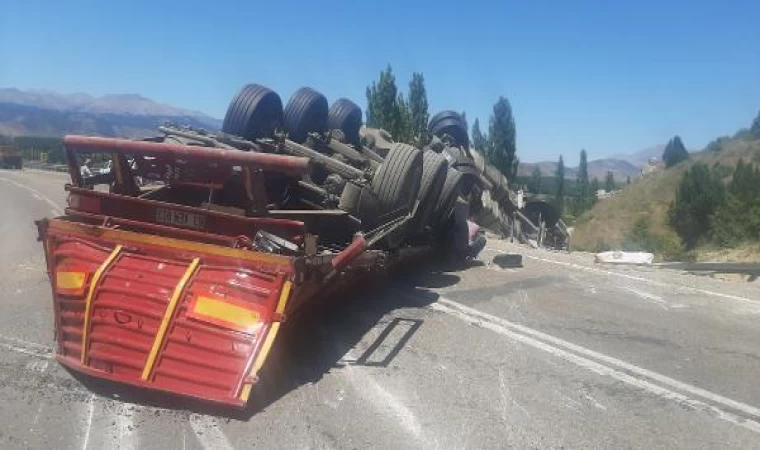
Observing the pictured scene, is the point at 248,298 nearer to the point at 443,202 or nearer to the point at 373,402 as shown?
the point at 373,402

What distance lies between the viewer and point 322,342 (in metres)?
5.55

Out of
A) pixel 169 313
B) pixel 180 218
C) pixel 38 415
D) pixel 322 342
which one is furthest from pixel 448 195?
pixel 38 415

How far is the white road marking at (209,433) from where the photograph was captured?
3582mm

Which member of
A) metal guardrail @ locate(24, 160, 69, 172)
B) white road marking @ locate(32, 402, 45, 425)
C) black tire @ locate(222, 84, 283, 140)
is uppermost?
black tire @ locate(222, 84, 283, 140)

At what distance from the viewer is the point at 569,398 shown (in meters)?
4.49

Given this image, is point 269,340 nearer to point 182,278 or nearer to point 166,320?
point 166,320

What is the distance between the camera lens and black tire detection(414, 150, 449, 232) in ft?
25.5

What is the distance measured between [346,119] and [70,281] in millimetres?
5852

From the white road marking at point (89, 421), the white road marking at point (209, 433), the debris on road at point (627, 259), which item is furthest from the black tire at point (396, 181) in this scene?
the debris on road at point (627, 259)

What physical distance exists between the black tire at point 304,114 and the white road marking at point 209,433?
566 cm

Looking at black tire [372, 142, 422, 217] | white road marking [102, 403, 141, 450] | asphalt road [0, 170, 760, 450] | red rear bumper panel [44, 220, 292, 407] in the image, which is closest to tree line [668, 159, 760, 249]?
asphalt road [0, 170, 760, 450]

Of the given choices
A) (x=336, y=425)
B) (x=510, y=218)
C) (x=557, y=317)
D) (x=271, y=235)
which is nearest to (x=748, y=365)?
(x=557, y=317)

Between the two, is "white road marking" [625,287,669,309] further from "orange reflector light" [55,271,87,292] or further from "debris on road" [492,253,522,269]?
"orange reflector light" [55,271,87,292]

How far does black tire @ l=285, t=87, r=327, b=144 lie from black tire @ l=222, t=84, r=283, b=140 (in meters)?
0.64
